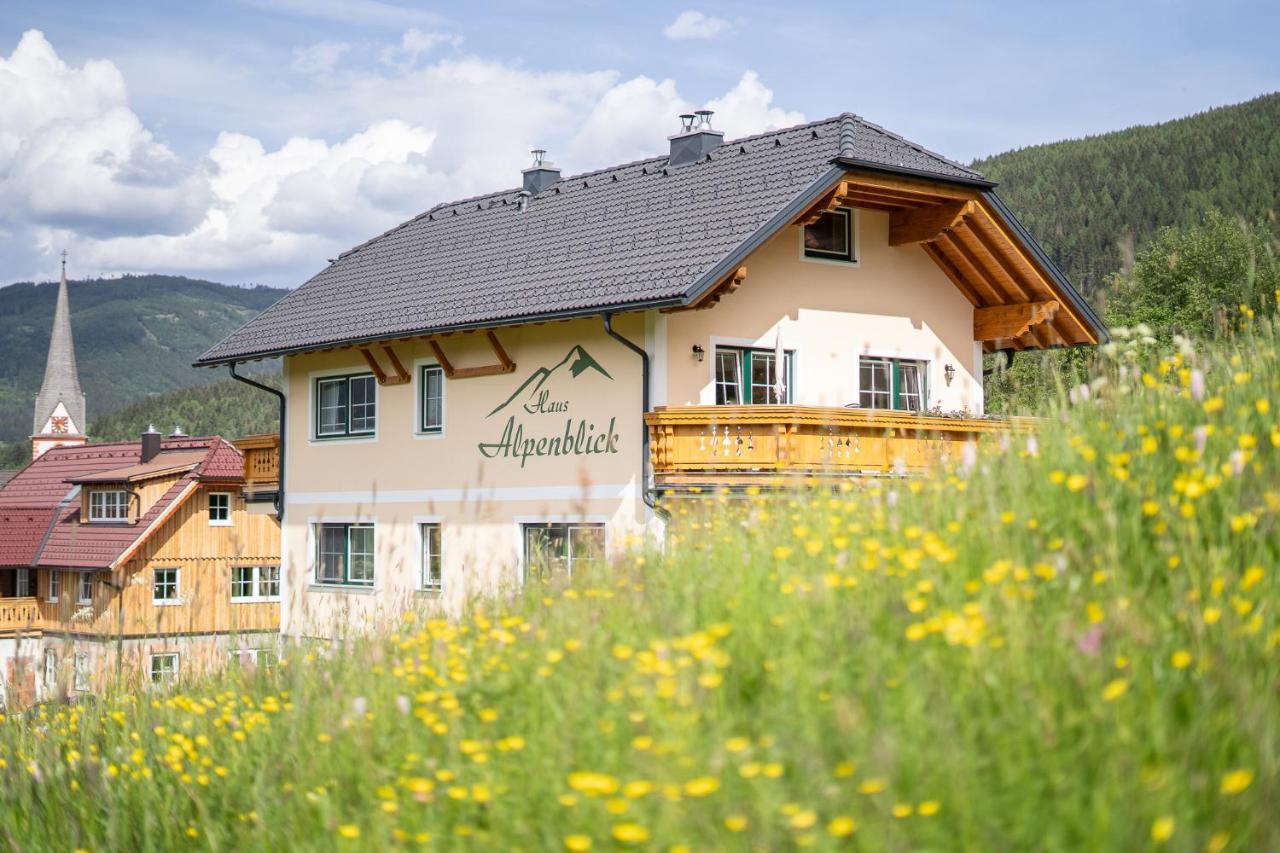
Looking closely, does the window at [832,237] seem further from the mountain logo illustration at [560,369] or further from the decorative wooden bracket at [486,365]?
the decorative wooden bracket at [486,365]

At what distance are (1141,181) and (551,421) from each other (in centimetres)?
7944

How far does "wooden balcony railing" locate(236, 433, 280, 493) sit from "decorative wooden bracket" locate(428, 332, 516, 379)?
16.3ft

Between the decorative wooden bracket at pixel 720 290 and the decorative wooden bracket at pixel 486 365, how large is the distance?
360 centimetres

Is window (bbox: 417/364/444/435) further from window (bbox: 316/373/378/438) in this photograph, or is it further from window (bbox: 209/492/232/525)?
window (bbox: 209/492/232/525)

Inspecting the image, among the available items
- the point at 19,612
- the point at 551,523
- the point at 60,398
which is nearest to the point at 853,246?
the point at 551,523

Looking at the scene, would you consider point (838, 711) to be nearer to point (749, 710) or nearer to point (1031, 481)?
point (749, 710)

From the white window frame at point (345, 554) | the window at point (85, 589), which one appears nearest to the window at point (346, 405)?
the white window frame at point (345, 554)

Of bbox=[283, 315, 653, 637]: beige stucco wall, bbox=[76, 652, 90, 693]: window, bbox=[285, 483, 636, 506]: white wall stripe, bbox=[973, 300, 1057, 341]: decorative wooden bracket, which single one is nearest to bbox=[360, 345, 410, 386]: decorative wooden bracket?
bbox=[283, 315, 653, 637]: beige stucco wall

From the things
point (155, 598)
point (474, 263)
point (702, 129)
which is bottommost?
point (155, 598)

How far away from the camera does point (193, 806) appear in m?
7.14

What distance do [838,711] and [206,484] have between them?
38976mm

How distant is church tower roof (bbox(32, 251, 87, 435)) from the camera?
8238 cm

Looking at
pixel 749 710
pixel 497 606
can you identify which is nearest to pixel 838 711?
pixel 749 710

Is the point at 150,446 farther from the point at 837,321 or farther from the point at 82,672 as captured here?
the point at 82,672
